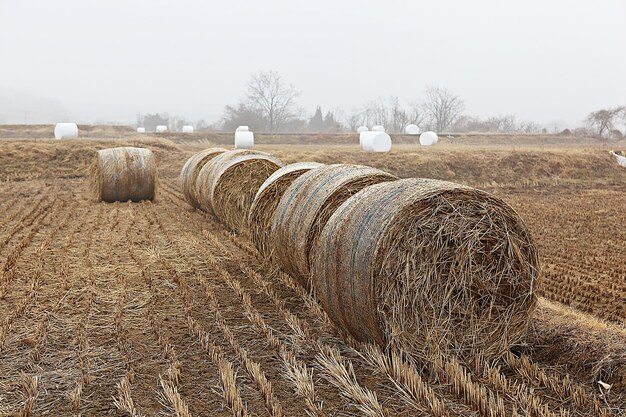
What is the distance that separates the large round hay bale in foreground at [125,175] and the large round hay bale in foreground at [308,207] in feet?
25.0

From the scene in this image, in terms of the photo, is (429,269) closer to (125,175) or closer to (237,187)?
(237,187)

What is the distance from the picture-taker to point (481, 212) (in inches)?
172

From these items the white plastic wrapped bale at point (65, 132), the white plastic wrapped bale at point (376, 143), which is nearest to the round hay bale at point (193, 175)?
the white plastic wrapped bale at point (376, 143)

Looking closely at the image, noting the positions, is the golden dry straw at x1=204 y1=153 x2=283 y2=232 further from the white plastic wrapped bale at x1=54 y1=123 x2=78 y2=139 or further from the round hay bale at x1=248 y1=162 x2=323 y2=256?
the white plastic wrapped bale at x1=54 y1=123 x2=78 y2=139

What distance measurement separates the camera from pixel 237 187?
991cm

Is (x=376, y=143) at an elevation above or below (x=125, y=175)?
above

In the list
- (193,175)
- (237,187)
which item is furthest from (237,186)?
(193,175)

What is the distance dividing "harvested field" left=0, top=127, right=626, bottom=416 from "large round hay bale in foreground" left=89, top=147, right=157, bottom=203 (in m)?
3.59

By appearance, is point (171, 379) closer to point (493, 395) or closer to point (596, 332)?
point (493, 395)

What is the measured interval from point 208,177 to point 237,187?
120 centimetres

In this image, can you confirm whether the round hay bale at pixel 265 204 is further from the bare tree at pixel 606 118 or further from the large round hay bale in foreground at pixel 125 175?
the bare tree at pixel 606 118

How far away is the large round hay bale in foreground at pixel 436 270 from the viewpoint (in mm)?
4250

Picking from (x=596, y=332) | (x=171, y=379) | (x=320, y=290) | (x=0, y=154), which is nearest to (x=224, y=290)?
(x=320, y=290)

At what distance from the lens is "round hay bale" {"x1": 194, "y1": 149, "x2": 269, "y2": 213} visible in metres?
10.7
